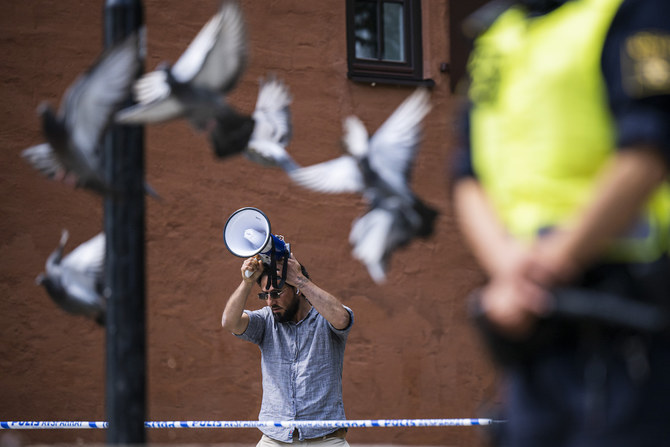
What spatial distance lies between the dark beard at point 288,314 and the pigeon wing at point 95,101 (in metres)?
3.12

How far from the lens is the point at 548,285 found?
1604 millimetres

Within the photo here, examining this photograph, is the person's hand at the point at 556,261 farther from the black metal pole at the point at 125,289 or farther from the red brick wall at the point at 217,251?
the red brick wall at the point at 217,251

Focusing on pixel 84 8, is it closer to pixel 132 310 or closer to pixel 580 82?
pixel 132 310

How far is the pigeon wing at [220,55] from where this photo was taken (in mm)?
2408

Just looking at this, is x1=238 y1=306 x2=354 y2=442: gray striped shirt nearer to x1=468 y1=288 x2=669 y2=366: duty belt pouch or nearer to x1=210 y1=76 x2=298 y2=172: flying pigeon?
x1=210 y1=76 x2=298 y2=172: flying pigeon

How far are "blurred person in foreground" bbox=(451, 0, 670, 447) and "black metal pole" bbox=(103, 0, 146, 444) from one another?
2.74 ft

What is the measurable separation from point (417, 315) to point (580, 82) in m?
6.35

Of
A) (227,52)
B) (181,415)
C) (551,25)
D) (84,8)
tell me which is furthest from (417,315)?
(551,25)

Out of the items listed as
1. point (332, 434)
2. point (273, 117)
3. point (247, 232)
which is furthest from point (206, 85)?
point (332, 434)

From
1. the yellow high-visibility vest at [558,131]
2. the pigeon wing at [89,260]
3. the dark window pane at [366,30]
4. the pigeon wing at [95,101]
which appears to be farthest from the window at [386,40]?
the yellow high-visibility vest at [558,131]

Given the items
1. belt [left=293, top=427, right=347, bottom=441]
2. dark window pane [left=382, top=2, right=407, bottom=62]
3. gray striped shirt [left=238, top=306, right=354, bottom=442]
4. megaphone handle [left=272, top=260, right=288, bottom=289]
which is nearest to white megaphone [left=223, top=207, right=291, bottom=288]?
megaphone handle [left=272, top=260, right=288, bottom=289]

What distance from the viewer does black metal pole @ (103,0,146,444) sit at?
215 cm

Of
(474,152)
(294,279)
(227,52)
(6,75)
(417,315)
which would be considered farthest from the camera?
(417,315)

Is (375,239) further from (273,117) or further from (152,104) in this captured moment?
(273,117)
